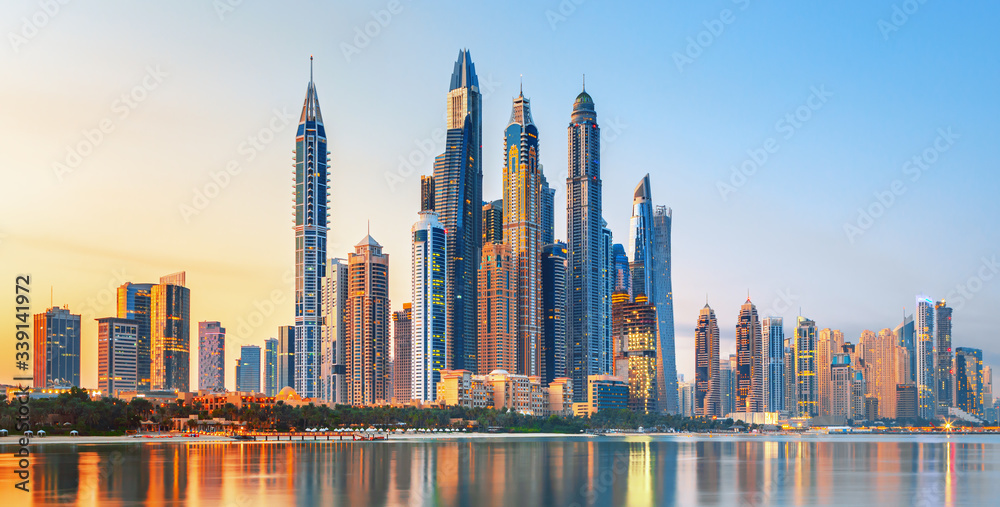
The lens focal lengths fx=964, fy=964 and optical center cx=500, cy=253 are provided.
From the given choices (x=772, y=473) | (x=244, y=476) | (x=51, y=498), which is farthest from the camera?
(x=772, y=473)

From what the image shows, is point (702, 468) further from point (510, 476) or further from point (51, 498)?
point (51, 498)

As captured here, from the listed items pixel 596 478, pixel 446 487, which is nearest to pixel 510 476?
pixel 596 478

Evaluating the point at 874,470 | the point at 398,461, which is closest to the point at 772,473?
the point at 874,470

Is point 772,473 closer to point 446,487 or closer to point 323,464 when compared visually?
A: point 446,487

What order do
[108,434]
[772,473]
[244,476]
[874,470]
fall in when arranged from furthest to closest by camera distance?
[108,434] < [874,470] < [772,473] < [244,476]

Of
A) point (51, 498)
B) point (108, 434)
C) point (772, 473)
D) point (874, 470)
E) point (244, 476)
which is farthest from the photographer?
point (108, 434)

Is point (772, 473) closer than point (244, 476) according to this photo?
No
